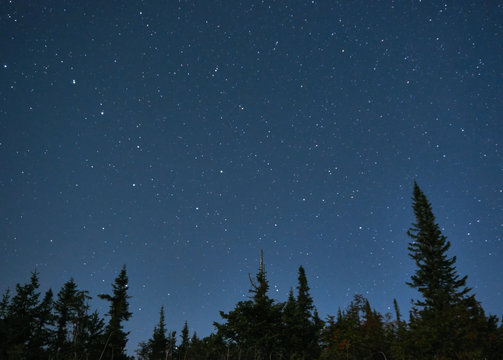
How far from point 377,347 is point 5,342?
3522cm

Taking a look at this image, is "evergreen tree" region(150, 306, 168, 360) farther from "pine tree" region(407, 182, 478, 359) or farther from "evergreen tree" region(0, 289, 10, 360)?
"pine tree" region(407, 182, 478, 359)

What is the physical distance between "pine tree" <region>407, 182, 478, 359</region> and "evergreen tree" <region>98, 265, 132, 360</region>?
1124 inches

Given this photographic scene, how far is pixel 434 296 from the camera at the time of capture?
97.2 feet

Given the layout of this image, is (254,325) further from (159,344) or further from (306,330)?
(159,344)

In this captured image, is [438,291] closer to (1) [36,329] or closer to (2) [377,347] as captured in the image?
(2) [377,347]

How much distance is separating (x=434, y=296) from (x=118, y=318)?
109ft

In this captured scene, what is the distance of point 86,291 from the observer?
19500mm

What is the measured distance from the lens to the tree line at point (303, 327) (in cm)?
2048

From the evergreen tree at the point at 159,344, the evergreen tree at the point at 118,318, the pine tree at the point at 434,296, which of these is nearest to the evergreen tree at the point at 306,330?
the pine tree at the point at 434,296

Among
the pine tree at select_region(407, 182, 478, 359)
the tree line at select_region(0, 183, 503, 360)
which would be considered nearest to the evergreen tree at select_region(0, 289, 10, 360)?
the tree line at select_region(0, 183, 503, 360)

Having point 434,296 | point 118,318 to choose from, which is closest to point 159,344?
point 118,318

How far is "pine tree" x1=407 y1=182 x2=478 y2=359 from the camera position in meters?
20.1

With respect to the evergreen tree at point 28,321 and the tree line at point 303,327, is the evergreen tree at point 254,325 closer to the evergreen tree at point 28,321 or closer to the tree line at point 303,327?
the tree line at point 303,327

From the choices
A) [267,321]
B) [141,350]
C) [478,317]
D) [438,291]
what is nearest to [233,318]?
[267,321]
